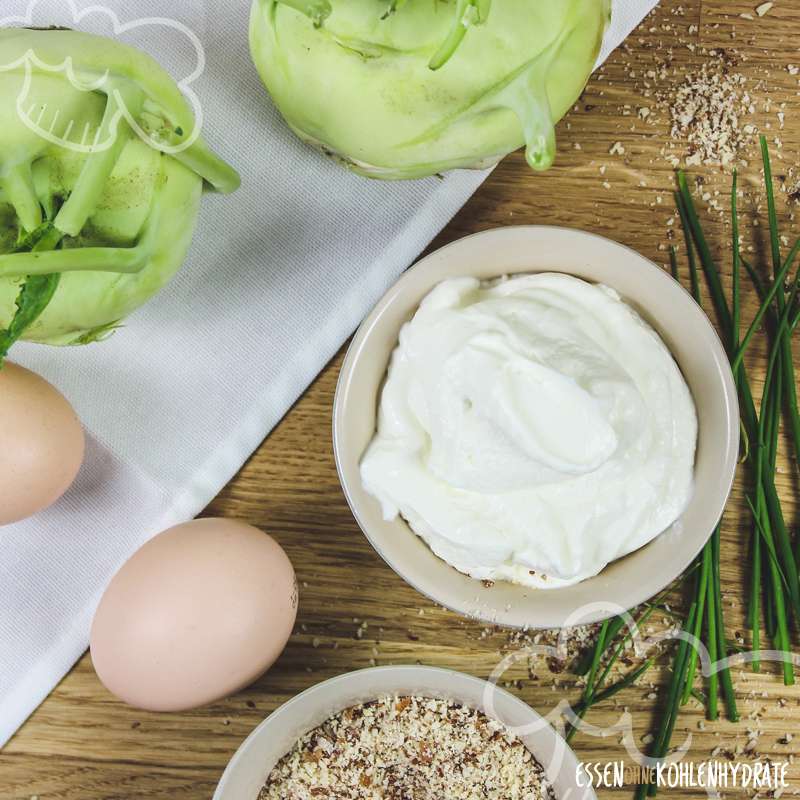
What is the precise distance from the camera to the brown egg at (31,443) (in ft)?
2.36

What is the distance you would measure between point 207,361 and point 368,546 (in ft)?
0.74

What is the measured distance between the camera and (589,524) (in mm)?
698

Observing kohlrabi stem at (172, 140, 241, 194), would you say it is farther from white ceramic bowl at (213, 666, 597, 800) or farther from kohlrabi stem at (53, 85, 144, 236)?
white ceramic bowl at (213, 666, 597, 800)

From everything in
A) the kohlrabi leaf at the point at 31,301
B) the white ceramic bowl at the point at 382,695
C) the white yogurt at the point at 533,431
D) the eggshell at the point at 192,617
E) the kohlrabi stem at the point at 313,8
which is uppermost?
the kohlrabi stem at the point at 313,8

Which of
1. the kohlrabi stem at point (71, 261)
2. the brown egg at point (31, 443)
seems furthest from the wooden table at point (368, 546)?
the kohlrabi stem at point (71, 261)

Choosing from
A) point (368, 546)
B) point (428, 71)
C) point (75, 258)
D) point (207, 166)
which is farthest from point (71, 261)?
point (368, 546)

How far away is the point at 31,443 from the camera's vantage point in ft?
2.37

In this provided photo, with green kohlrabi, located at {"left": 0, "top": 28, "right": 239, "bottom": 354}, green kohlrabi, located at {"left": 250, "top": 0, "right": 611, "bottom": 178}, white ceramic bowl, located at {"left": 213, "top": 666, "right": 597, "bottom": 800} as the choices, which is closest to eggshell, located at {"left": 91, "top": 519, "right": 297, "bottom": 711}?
white ceramic bowl, located at {"left": 213, "top": 666, "right": 597, "bottom": 800}

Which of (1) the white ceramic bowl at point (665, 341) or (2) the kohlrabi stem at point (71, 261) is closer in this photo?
(2) the kohlrabi stem at point (71, 261)

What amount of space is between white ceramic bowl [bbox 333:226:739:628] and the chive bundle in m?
0.09

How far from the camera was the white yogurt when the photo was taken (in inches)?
26.2

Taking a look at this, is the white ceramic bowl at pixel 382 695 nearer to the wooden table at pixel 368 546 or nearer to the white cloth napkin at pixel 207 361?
the wooden table at pixel 368 546

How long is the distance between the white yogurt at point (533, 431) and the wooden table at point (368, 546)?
0.41 ft

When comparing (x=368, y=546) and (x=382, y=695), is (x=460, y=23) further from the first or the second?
(x=382, y=695)
